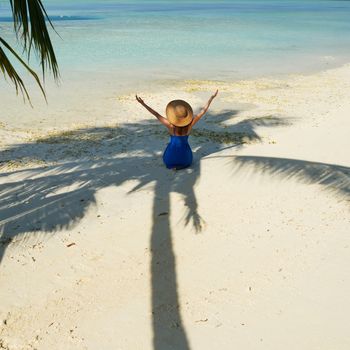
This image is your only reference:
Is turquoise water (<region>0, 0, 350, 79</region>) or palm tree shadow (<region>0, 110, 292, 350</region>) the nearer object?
palm tree shadow (<region>0, 110, 292, 350</region>)

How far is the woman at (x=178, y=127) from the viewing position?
6402mm

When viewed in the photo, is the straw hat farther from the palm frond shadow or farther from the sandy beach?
the palm frond shadow

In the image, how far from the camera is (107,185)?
649cm

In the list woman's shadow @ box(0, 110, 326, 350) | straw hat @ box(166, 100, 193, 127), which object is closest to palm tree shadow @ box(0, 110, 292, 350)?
woman's shadow @ box(0, 110, 326, 350)

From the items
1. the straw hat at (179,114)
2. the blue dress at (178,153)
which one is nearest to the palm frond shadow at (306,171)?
the blue dress at (178,153)

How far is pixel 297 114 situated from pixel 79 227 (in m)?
7.62

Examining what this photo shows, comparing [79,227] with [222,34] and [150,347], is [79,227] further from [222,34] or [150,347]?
[222,34]

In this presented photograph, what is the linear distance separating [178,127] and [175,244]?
217 cm

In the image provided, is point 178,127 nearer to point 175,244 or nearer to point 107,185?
point 107,185

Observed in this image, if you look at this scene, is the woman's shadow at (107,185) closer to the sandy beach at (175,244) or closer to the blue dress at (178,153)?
the sandy beach at (175,244)

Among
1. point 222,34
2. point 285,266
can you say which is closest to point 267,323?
point 285,266

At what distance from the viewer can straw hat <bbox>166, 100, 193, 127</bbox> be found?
20.9ft

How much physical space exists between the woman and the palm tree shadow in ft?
0.60

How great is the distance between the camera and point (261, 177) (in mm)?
6305
